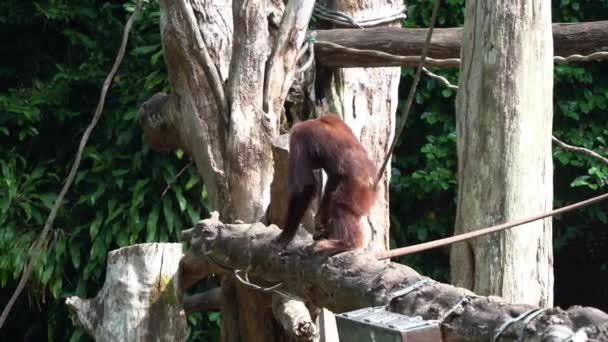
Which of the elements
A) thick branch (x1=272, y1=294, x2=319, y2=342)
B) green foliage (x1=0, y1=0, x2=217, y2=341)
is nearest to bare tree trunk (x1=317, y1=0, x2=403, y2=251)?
thick branch (x1=272, y1=294, x2=319, y2=342)

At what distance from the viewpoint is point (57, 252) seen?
6.72 m

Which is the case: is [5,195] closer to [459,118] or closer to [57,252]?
[57,252]

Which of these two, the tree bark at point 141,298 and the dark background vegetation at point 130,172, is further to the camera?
the dark background vegetation at point 130,172

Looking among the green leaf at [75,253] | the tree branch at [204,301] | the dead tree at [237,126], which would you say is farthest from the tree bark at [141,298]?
the green leaf at [75,253]

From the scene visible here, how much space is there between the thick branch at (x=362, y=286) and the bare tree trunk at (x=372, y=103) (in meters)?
0.87

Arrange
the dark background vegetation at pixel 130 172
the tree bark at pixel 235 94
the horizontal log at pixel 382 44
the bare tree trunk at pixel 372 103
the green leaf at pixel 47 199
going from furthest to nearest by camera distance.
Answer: the green leaf at pixel 47 199 < the dark background vegetation at pixel 130 172 < the bare tree trunk at pixel 372 103 < the horizontal log at pixel 382 44 < the tree bark at pixel 235 94

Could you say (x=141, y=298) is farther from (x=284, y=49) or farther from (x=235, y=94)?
(x=284, y=49)

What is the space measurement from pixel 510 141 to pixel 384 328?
3.66ft

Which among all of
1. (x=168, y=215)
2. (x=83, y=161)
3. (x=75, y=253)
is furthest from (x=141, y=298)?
(x=83, y=161)

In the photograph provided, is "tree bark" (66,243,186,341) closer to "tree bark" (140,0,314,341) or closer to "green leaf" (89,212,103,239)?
"tree bark" (140,0,314,341)

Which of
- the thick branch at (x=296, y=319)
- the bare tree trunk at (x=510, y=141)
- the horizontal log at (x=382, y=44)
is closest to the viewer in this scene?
the bare tree trunk at (x=510, y=141)

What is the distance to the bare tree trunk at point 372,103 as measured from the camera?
520cm

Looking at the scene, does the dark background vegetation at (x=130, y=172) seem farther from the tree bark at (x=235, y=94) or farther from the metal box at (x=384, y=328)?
the metal box at (x=384, y=328)

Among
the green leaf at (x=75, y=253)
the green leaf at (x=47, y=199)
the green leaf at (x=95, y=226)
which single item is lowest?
the green leaf at (x=75, y=253)
